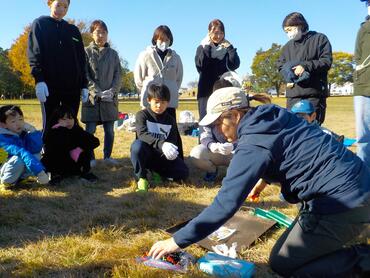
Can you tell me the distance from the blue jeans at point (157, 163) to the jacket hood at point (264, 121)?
2295mm

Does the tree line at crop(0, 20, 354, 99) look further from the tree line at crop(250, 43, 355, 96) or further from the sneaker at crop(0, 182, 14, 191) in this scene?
the sneaker at crop(0, 182, 14, 191)

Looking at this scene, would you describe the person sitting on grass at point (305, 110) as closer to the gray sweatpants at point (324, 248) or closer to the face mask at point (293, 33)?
the face mask at point (293, 33)

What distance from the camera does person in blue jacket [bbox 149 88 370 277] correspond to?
1.89m

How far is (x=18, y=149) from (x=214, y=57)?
8.85 ft

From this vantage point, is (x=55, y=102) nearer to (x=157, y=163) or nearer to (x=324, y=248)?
(x=157, y=163)

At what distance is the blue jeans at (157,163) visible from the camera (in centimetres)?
416

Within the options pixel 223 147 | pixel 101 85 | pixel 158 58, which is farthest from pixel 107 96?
pixel 223 147

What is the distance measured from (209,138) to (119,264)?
2.15 m

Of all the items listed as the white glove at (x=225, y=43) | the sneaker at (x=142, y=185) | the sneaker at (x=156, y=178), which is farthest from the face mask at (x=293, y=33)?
the sneaker at (x=142, y=185)

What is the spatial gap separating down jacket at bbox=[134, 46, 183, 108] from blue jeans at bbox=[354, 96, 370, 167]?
2.28m

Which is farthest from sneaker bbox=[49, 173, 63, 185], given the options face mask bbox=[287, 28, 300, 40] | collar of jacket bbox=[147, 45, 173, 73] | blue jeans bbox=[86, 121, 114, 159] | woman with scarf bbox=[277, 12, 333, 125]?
face mask bbox=[287, 28, 300, 40]

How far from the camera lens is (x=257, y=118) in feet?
6.42

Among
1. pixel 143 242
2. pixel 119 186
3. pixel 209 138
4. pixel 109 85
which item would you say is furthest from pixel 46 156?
pixel 143 242

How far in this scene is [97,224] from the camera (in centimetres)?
298
